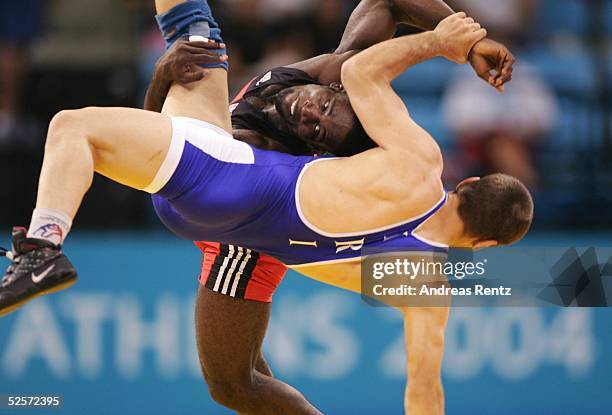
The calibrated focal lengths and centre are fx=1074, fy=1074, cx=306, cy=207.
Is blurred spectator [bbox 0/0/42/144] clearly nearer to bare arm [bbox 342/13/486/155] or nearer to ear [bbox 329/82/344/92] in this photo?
ear [bbox 329/82/344/92]

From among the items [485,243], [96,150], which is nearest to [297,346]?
[485,243]

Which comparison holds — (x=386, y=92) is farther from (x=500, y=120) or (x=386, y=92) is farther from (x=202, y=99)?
(x=500, y=120)

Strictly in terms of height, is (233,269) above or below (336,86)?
below

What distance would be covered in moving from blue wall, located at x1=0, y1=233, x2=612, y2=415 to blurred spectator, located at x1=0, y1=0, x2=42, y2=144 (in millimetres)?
1064

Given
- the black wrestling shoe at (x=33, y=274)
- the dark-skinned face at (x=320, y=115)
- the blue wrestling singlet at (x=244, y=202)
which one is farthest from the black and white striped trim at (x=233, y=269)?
the black wrestling shoe at (x=33, y=274)

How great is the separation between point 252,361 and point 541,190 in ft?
8.64

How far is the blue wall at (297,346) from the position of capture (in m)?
5.82

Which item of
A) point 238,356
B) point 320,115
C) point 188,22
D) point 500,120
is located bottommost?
point 238,356

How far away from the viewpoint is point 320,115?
3.82 meters

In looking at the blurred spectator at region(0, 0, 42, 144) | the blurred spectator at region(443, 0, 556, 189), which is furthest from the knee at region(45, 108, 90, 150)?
the blurred spectator at region(443, 0, 556, 189)

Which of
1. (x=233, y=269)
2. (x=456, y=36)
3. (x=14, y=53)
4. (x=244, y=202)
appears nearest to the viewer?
(x=244, y=202)

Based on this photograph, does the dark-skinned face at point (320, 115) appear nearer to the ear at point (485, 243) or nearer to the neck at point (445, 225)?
the neck at point (445, 225)

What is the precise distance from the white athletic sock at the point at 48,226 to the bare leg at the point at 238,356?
133 centimetres

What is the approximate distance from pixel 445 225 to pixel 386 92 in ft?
1.97
